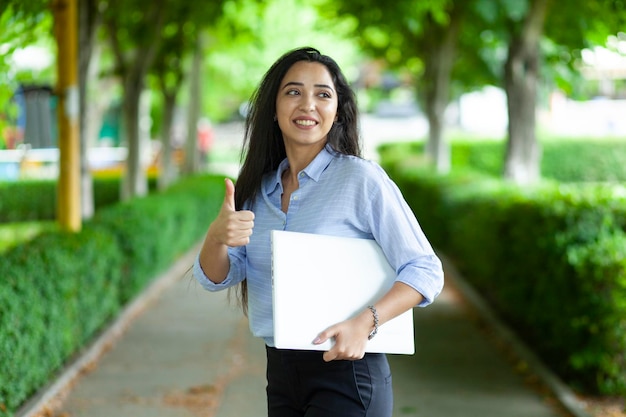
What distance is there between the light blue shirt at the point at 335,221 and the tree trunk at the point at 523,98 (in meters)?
A: 10.9

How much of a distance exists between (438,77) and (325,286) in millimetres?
18547

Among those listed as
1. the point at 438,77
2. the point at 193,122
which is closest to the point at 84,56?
the point at 438,77

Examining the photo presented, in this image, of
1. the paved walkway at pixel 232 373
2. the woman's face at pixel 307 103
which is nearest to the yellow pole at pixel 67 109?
the paved walkway at pixel 232 373

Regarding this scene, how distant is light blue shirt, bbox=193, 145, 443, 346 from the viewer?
9.43 feet

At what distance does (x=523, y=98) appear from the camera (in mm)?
13938

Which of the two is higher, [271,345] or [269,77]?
[269,77]

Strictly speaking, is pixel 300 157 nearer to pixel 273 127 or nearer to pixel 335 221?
pixel 273 127

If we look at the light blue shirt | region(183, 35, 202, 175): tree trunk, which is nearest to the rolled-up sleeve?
the light blue shirt

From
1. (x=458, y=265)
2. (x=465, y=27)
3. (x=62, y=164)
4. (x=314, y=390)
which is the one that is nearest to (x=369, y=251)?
(x=314, y=390)

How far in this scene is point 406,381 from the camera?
7645 mm

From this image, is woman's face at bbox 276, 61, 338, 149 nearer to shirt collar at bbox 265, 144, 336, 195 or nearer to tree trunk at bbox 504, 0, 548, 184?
shirt collar at bbox 265, 144, 336, 195

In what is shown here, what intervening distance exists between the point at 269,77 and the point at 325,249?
65 centimetres

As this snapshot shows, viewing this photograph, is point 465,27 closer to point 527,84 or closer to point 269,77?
point 527,84

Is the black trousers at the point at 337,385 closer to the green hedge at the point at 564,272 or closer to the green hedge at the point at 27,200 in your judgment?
the green hedge at the point at 564,272
